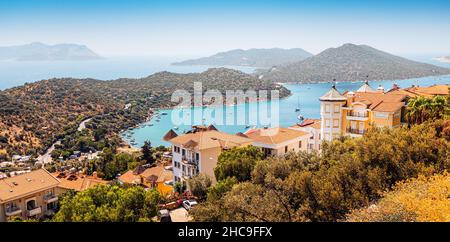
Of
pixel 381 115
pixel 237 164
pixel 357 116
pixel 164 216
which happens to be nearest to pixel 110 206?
pixel 164 216

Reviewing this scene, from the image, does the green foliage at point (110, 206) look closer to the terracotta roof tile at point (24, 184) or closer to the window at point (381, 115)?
the terracotta roof tile at point (24, 184)

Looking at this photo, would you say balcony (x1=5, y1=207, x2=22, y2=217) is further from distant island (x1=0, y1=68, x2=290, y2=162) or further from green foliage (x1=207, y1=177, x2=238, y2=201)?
distant island (x1=0, y1=68, x2=290, y2=162)

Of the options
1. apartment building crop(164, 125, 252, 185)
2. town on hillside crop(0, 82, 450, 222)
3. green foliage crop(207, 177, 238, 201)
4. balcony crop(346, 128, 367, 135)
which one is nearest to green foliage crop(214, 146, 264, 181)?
town on hillside crop(0, 82, 450, 222)

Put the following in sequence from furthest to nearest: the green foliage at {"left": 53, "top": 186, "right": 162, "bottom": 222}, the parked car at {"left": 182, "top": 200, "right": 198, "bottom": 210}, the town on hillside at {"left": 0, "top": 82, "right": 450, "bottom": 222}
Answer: the town on hillside at {"left": 0, "top": 82, "right": 450, "bottom": 222} → the parked car at {"left": 182, "top": 200, "right": 198, "bottom": 210} → the green foliage at {"left": 53, "top": 186, "right": 162, "bottom": 222}

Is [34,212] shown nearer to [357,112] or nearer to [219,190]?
[219,190]

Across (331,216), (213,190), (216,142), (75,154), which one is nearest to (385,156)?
(331,216)
